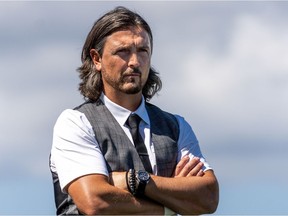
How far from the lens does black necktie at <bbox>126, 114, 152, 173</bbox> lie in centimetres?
1077

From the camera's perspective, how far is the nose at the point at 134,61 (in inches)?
427

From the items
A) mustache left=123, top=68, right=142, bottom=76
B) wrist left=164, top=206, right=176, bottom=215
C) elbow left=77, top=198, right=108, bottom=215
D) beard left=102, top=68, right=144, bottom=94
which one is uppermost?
mustache left=123, top=68, right=142, bottom=76

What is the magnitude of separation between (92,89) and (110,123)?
0.55 metres

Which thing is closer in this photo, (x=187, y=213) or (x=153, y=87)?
(x=187, y=213)

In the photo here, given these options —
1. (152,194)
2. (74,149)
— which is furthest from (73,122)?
(152,194)

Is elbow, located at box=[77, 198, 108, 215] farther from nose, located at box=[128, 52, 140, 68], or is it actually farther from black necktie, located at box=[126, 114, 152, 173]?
nose, located at box=[128, 52, 140, 68]

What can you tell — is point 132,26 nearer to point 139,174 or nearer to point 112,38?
point 112,38

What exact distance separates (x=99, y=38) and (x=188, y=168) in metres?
1.58

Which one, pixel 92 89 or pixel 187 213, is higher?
pixel 92 89

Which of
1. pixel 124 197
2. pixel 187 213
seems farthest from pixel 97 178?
pixel 187 213

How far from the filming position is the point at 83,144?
10586mm

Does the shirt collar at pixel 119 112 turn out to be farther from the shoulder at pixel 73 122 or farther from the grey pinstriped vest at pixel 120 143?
the shoulder at pixel 73 122

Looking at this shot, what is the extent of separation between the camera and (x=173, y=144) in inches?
436

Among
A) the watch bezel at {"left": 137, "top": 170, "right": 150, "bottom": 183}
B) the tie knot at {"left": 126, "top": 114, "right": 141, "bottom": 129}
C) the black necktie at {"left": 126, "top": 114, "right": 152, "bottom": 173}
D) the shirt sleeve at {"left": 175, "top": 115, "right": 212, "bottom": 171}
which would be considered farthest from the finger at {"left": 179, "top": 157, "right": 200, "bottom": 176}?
the tie knot at {"left": 126, "top": 114, "right": 141, "bottom": 129}
